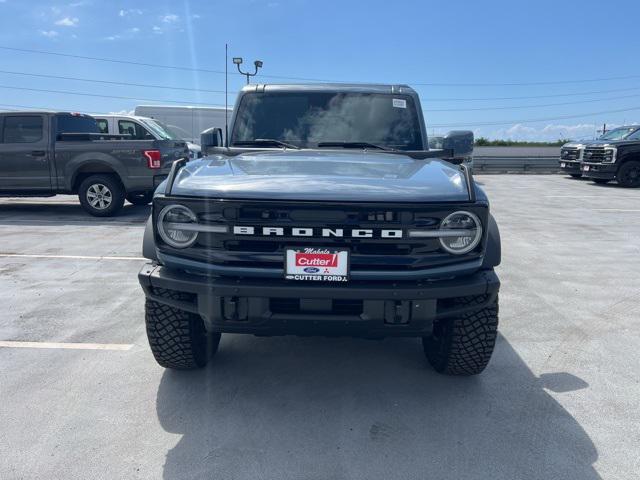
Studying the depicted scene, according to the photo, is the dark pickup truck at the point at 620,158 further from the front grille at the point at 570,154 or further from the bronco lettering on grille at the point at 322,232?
the bronco lettering on grille at the point at 322,232

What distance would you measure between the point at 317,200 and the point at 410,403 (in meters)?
1.39

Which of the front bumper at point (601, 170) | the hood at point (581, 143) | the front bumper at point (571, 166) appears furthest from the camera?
the front bumper at point (571, 166)

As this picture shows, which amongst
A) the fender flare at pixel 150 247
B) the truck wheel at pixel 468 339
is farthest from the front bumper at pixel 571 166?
the fender flare at pixel 150 247

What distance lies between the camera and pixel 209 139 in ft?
13.3

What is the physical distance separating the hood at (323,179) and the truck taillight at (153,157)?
20.3 feet

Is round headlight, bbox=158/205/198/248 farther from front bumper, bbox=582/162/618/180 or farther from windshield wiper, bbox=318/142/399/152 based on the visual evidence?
front bumper, bbox=582/162/618/180

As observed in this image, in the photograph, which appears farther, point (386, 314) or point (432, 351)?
point (432, 351)

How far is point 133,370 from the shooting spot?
133 inches

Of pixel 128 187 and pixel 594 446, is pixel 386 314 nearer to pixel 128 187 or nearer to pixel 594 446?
pixel 594 446

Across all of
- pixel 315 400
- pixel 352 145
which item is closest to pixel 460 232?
pixel 315 400

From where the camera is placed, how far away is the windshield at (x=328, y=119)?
407cm

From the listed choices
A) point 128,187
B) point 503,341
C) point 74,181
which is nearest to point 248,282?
point 503,341

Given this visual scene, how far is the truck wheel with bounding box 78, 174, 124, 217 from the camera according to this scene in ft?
30.1

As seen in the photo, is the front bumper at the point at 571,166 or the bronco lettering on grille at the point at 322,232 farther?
the front bumper at the point at 571,166
